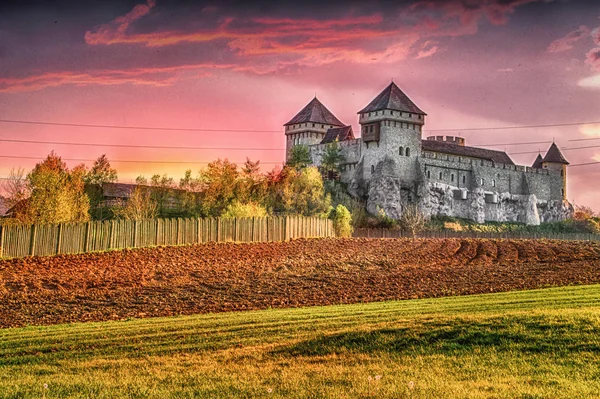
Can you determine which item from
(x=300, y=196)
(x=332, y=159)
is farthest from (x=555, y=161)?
(x=300, y=196)

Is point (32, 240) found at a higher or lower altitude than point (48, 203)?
lower

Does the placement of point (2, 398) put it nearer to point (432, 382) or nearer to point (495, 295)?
point (432, 382)

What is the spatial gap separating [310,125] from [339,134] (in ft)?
18.9

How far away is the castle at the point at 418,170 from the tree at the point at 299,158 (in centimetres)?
216

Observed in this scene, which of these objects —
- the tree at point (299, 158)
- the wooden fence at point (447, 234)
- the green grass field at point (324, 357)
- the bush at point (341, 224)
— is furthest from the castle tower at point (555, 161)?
the green grass field at point (324, 357)

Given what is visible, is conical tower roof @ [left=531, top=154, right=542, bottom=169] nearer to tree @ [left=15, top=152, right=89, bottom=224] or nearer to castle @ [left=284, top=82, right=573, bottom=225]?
castle @ [left=284, top=82, right=573, bottom=225]

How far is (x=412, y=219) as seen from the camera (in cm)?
8175

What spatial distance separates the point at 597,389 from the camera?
1043 centimetres

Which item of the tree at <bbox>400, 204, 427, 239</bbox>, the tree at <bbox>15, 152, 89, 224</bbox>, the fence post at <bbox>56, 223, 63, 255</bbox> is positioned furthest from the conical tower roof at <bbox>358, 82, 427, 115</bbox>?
the fence post at <bbox>56, 223, 63, 255</bbox>

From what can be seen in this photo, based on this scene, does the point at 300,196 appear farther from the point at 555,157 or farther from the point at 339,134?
the point at 555,157

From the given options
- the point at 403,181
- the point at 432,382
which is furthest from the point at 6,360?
the point at 403,181

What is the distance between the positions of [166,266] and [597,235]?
63953mm

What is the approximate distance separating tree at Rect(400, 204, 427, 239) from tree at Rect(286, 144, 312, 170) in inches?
601

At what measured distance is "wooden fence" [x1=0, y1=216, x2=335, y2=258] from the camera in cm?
3616
